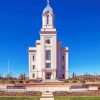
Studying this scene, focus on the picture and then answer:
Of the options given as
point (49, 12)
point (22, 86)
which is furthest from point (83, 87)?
point (49, 12)

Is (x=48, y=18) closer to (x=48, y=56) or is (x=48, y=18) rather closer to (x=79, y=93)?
(x=48, y=56)

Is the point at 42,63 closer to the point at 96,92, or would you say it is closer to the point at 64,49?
the point at 64,49

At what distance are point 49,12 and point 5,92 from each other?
2559 centimetres

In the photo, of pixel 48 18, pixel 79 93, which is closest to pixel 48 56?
pixel 48 18

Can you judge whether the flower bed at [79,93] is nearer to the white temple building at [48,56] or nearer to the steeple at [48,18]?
the white temple building at [48,56]

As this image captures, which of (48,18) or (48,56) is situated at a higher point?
(48,18)

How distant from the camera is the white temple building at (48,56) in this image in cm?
6115

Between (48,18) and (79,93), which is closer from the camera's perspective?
(79,93)

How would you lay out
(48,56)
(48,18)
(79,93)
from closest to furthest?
(79,93) < (48,56) < (48,18)

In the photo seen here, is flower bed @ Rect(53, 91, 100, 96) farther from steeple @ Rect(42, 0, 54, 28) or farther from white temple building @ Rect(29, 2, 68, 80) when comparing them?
steeple @ Rect(42, 0, 54, 28)

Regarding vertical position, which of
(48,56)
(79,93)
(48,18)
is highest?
(48,18)

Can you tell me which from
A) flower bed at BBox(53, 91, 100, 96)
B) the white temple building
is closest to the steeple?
the white temple building

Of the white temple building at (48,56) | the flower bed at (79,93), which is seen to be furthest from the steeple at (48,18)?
the flower bed at (79,93)

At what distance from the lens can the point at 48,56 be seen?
62.0 m
